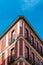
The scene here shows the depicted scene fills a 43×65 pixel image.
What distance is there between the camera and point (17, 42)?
7250cm

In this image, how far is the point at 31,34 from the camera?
253 ft

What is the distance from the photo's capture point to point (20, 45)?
A: 71688 mm

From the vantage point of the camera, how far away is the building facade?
71344mm

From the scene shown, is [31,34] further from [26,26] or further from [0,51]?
[0,51]

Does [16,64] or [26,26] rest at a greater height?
[26,26]

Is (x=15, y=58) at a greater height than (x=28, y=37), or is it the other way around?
(x=28, y=37)

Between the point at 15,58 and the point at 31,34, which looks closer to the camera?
the point at 15,58

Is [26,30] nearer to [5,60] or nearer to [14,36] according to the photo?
[14,36]

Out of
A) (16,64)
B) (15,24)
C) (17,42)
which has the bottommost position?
(16,64)

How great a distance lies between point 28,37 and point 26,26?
237cm

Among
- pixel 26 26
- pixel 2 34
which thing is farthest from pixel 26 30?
pixel 2 34

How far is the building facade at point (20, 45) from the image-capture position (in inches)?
2809

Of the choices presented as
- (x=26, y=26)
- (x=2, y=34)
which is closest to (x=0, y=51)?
(x=2, y=34)

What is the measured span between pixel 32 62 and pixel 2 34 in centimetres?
984
